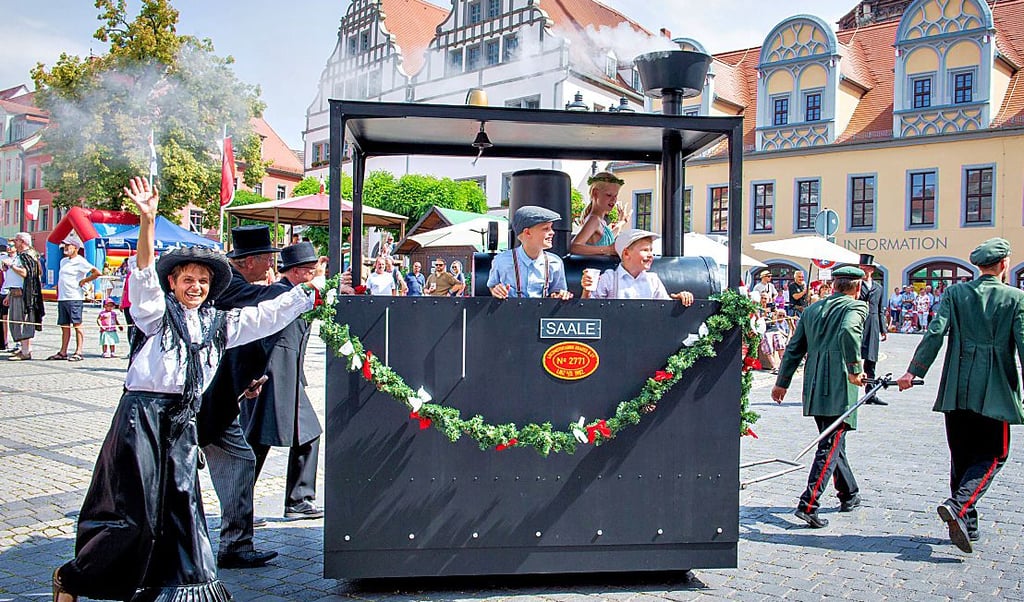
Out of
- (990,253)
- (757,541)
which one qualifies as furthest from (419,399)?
(990,253)

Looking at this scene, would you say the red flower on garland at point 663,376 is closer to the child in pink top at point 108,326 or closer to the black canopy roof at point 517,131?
the black canopy roof at point 517,131

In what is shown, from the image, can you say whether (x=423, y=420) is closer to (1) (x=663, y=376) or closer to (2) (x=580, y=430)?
(2) (x=580, y=430)

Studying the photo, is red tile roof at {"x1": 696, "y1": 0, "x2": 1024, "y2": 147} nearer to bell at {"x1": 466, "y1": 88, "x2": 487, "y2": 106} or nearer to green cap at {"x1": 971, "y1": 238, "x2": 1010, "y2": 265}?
green cap at {"x1": 971, "y1": 238, "x2": 1010, "y2": 265}

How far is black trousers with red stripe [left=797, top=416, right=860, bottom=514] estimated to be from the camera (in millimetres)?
5832

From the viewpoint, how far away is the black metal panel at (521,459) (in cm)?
425

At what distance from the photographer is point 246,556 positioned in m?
4.82

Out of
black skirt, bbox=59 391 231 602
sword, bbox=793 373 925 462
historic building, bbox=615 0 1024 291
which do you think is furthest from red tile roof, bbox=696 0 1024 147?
black skirt, bbox=59 391 231 602

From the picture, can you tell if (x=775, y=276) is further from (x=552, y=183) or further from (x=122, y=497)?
(x=122, y=497)

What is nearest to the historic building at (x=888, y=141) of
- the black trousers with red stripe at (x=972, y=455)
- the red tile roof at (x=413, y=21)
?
the red tile roof at (x=413, y=21)

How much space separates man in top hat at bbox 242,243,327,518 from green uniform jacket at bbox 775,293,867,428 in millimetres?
3115

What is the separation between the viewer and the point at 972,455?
18.3 feet

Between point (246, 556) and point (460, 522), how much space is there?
1275 mm

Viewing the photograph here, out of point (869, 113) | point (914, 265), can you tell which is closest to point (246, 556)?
point (914, 265)

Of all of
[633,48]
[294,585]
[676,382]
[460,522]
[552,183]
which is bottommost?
[294,585]
